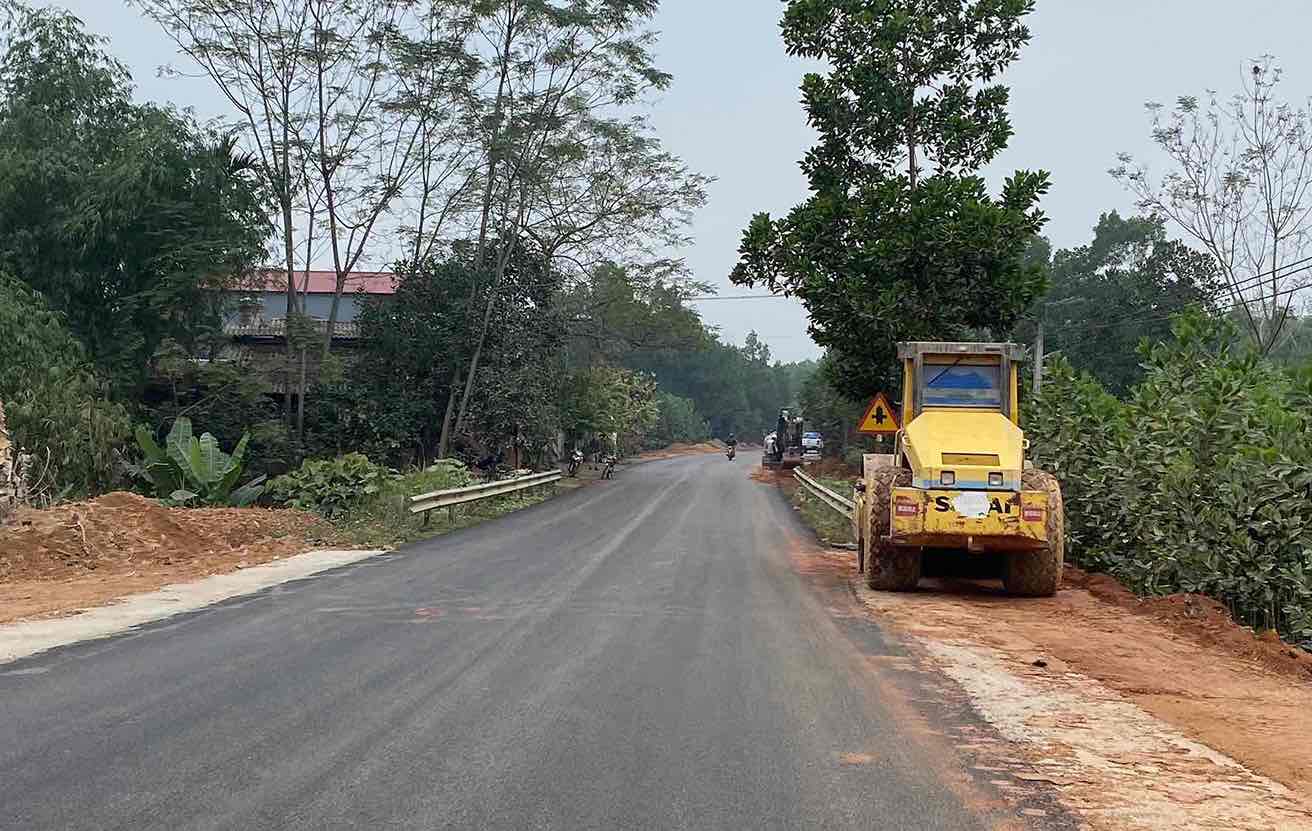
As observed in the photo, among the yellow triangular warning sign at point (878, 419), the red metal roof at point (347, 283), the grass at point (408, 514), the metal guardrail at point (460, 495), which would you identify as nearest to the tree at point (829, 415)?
the red metal roof at point (347, 283)

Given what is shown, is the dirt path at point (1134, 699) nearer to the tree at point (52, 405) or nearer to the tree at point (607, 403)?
the tree at point (52, 405)

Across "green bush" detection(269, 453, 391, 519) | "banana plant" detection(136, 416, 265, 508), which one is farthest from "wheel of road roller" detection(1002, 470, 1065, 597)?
"banana plant" detection(136, 416, 265, 508)

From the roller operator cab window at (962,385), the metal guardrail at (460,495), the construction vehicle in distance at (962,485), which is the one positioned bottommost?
the metal guardrail at (460,495)

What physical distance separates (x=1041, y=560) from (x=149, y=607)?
10517mm

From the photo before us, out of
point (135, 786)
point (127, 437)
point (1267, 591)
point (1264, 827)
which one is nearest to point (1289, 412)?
point (1267, 591)

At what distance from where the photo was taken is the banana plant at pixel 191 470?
81.6 ft

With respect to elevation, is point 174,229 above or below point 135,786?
above

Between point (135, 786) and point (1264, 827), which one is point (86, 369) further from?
point (1264, 827)

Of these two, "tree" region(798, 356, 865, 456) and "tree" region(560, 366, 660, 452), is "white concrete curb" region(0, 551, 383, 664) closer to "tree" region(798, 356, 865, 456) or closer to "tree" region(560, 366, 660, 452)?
"tree" region(560, 366, 660, 452)

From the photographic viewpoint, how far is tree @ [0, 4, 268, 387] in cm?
3138

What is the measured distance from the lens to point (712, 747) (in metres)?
6.75

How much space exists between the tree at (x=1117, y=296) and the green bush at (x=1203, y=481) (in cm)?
3543

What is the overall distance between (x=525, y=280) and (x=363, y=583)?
27504 mm

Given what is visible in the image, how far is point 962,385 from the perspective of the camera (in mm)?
15828
